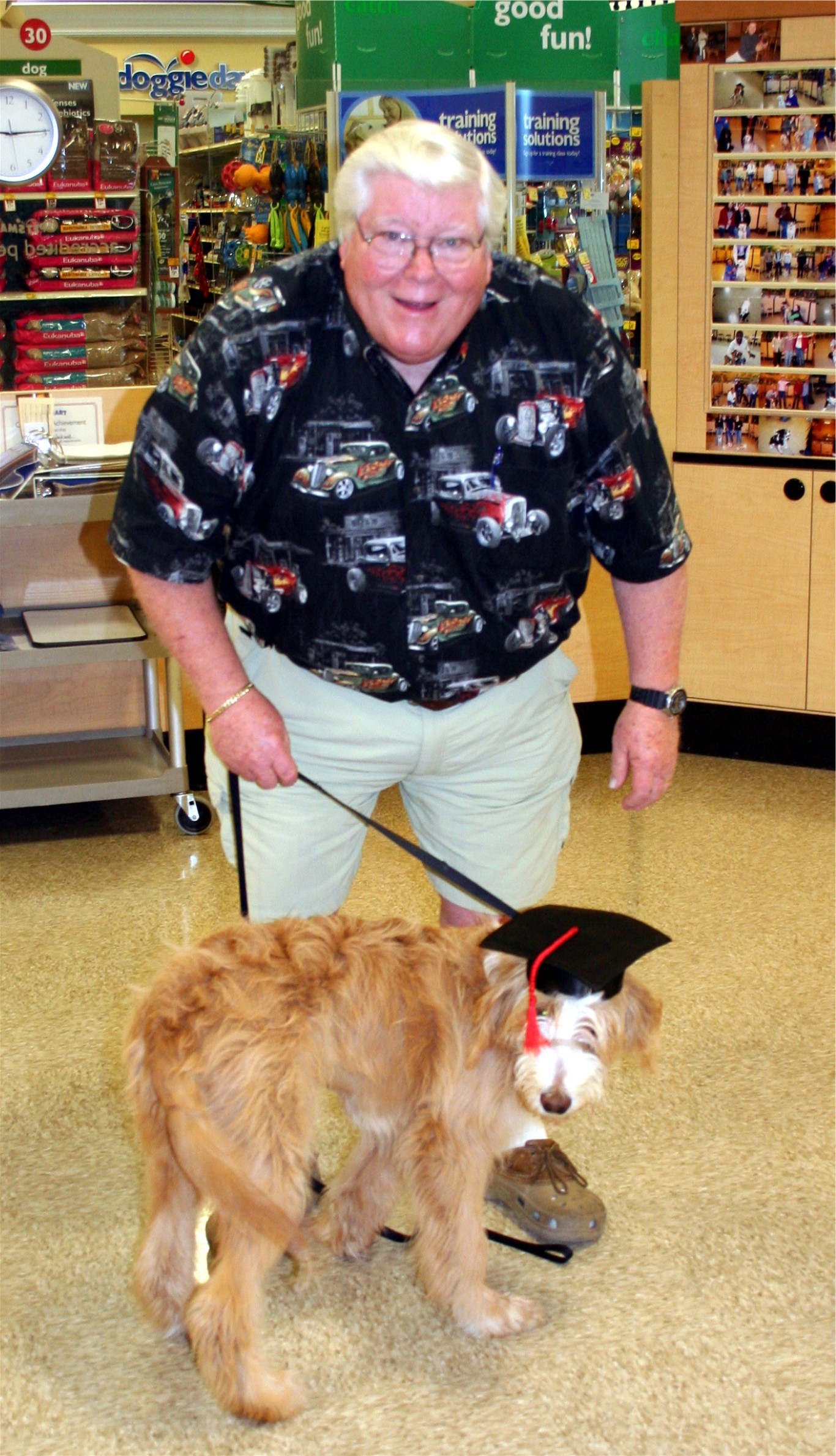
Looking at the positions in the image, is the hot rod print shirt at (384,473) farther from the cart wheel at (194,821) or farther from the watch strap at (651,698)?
the cart wheel at (194,821)

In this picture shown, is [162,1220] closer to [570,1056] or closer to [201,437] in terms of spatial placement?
[570,1056]

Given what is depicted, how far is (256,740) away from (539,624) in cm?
42

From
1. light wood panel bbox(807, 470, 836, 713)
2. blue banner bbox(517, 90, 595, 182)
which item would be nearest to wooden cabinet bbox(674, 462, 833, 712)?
light wood panel bbox(807, 470, 836, 713)

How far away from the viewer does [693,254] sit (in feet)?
12.8

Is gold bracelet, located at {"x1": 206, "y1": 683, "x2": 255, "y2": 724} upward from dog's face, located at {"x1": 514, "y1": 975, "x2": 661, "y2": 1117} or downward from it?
upward

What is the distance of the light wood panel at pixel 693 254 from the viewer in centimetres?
377

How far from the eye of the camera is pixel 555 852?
2090 millimetres

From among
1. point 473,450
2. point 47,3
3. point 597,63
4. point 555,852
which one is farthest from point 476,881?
point 47,3

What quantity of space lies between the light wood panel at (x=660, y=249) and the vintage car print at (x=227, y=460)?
90.5 inches

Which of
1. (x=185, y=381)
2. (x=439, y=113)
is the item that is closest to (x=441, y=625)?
(x=185, y=381)

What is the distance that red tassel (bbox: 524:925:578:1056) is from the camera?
1.58m

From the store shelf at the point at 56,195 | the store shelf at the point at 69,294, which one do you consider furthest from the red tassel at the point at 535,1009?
the store shelf at the point at 56,195

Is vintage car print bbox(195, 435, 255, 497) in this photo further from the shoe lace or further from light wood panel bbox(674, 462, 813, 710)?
light wood panel bbox(674, 462, 813, 710)

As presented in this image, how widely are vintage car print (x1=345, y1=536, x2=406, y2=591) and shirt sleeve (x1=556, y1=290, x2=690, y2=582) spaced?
27 centimetres
